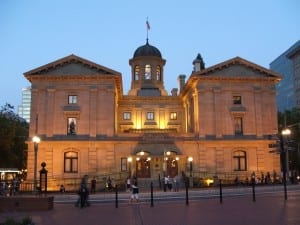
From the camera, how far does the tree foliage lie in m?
53.3

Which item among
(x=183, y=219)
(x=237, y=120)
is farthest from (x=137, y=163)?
(x=183, y=219)

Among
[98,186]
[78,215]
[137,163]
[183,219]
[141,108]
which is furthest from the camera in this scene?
[141,108]

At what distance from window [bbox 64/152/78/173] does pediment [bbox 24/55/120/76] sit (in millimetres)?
10165

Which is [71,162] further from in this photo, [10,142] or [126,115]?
[126,115]

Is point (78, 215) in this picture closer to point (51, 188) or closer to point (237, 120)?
point (51, 188)

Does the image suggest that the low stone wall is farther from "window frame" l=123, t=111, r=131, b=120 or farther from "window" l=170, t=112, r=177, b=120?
"window" l=170, t=112, r=177, b=120

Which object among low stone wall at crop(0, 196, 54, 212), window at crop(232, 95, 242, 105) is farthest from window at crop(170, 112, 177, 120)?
low stone wall at crop(0, 196, 54, 212)

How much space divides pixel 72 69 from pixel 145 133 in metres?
12.3

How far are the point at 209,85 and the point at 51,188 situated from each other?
23.5 meters

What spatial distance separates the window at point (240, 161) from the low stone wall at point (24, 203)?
3399 cm

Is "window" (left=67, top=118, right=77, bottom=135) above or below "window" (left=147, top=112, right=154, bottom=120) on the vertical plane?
below

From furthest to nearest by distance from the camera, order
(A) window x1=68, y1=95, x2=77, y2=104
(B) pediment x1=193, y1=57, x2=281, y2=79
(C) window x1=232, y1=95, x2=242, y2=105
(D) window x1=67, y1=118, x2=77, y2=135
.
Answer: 1. (C) window x1=232, y1=95, x2=242, y2=105
2. (B) pediment x1=193, y1=57, x2=281, y2=79
3. (A) window x1=68, y1=95, x2=77, y2=104
4. (D) window x1=67, y1=118, x2=77, y2=135

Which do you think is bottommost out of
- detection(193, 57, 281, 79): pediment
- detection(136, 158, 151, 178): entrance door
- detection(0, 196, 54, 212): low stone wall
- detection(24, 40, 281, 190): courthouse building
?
detection(0, 196, 54, 212): low stone wall

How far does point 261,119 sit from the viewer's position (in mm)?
54469
